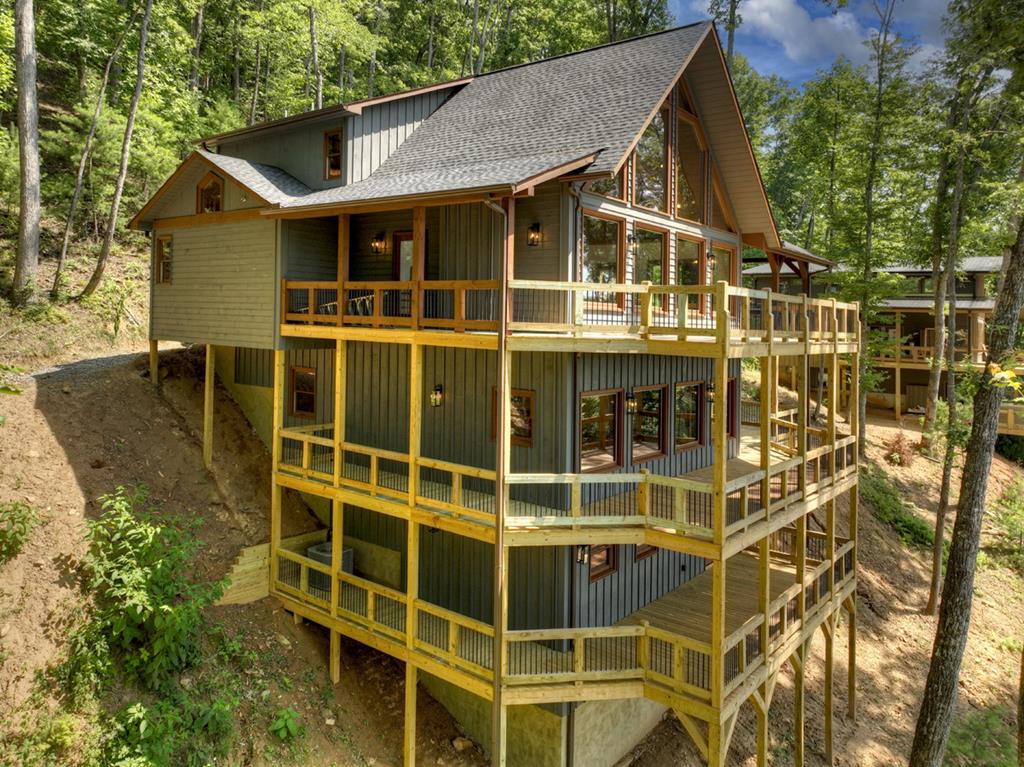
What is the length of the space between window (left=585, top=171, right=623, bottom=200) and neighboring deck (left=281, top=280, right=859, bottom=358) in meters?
1.87

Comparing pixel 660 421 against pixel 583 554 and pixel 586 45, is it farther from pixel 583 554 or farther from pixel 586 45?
pixel 586 45

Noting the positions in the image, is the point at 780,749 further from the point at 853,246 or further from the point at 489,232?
the point at 853,246

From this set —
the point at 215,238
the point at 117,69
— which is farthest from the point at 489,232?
the point at 117,69

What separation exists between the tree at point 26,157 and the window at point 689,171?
1890cm

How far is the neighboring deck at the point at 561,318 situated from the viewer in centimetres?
898

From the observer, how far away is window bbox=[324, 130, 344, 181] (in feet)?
45.7

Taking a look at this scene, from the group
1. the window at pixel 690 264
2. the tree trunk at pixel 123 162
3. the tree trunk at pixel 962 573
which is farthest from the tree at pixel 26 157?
the tree trunk at pixel 962 573

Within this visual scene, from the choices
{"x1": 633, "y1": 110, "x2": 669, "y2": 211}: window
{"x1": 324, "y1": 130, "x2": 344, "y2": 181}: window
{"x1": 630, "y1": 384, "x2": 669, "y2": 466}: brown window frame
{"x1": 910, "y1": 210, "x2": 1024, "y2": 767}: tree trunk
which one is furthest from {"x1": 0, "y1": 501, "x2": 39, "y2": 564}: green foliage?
{"x1": 910, "y1": 210, "x2": 1024, "y2": 767}: tree trunk

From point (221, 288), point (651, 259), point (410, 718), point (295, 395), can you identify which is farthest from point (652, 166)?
point (410, 718)

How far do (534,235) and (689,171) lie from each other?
531cm

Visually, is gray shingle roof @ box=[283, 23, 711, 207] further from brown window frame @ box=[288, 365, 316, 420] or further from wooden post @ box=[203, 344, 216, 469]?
wooden post @ box=[203, 344, 216, 469]

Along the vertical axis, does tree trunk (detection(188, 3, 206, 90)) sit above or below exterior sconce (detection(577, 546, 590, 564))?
above

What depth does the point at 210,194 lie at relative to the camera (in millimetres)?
14336

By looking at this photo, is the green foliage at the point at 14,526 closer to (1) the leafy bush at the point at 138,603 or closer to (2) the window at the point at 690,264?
(1) the leafy bush at the point at 138,603
